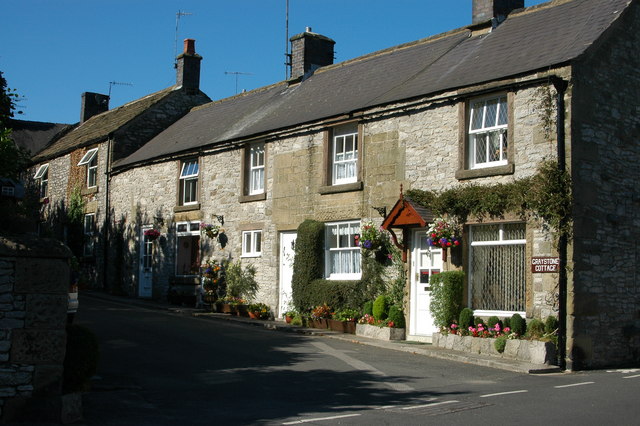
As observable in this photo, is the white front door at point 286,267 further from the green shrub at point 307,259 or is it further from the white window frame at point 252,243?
the white window frame at point 252,243

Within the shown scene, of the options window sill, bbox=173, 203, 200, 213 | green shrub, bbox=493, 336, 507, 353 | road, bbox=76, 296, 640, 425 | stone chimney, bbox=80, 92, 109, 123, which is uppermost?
stone chimney, bbox=80, 92, 109, 123

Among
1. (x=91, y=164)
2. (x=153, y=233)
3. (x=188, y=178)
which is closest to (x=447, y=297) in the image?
(x=188, y=178)

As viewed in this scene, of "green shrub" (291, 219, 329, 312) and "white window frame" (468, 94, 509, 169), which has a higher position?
"white window frame" (468, 94, 509, 169)

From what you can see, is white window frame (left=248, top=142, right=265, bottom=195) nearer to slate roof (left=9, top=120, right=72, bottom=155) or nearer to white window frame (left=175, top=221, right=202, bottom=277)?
white window frame (left=175, top=221, right=202, bottom=277)

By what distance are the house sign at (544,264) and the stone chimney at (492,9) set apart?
25.2 feet

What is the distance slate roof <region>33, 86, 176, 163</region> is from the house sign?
19.6 metres

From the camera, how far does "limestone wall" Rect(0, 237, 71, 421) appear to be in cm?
848

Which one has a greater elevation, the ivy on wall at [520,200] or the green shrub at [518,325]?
the ivy on wall at [520,200]

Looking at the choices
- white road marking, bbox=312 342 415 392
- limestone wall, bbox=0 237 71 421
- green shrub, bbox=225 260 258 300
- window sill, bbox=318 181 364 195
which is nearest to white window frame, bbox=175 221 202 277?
green shrub, bbox=225 260 258 300

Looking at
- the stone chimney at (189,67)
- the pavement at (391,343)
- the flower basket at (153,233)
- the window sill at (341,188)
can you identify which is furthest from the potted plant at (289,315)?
the stone chimney at (189,67)

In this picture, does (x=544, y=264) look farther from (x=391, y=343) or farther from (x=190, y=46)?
(x=190, y=46)

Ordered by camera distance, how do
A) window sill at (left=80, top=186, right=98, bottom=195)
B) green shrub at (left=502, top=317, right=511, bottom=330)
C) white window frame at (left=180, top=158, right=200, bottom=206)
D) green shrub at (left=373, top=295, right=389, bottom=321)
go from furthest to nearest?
window sill at (left=80, top=186, right=98, bottom=195), white window frame at (left=180, top=158, right=200, bottom=206), green shrub at (left=373, top=295, right=389, bottom=321), green shrub at (left=502, top=317, right=511, bottom=330)

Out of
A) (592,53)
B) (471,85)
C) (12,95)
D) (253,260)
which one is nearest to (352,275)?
(253,260)

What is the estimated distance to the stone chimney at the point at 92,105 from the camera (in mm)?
38312
